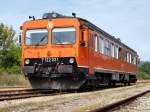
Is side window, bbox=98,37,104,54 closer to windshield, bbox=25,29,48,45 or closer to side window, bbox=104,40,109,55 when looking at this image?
side window, bbox=104,40,109,55

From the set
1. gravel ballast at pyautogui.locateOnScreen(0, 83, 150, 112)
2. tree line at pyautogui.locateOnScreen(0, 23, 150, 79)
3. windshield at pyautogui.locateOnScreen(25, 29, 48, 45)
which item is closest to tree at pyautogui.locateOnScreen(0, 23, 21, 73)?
tree line at pyautogui.locateOnScreen(0, 23, 150, 79)

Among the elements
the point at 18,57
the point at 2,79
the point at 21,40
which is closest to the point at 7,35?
the point at 18,57

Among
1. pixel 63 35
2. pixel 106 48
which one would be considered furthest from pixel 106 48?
pixel 63 35

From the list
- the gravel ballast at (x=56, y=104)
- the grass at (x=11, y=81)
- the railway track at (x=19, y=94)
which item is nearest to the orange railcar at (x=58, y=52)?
the railway track at (x=19, y=94)

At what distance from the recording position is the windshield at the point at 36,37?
70.3 ft

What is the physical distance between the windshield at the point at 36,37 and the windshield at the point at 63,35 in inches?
17.1

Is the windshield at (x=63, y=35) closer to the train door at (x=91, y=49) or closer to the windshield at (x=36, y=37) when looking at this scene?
the windshield at (x=36, y=37)

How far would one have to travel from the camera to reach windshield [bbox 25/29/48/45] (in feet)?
70.3

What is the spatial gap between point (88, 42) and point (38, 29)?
240cm

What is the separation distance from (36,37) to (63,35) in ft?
4.47

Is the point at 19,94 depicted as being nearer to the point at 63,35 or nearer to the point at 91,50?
the point at 63,35

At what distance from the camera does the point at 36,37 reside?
21578 millimetres

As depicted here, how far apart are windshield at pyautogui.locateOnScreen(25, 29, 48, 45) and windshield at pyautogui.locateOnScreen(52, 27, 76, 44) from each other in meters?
A: 0.43

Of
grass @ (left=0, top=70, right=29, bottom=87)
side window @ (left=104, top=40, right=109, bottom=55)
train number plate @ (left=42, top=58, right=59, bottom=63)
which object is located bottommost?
grass @ (left=0, top=70, right=29, bottom=87)
